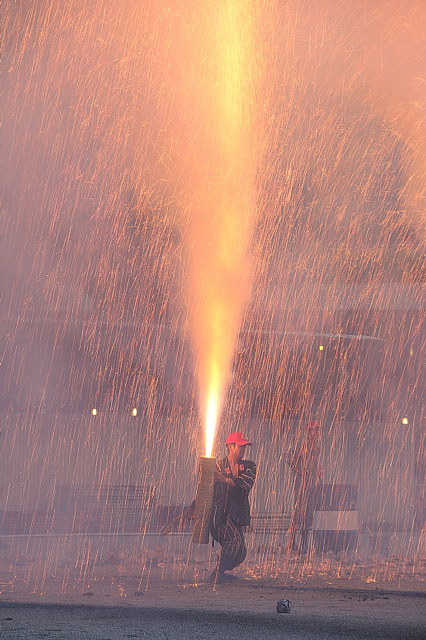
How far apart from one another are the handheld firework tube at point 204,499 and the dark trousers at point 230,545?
0.50m

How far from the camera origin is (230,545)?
26.8 feet

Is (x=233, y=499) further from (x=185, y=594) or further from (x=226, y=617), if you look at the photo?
(x=226, y=617)

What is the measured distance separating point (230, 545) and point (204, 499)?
2.30ft

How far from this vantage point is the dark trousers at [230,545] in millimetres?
8125

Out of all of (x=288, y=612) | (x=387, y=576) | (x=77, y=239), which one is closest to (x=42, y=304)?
(x=77, y=239)

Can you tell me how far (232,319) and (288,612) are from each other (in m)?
7.08

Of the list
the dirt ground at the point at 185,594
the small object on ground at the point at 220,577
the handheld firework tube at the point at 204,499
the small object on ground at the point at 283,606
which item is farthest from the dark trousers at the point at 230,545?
the small object on ground at the point at 283,606

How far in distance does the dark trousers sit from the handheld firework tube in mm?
500

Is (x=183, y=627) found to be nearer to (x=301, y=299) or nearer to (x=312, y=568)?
(x=312, y=568)

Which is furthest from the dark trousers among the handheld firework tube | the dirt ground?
the handheld firework tube

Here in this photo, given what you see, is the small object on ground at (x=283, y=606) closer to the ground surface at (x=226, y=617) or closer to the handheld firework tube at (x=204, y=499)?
the ground surface at (x=226, y=617)

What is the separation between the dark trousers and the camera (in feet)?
26.7

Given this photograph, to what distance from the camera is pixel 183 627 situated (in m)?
5.75

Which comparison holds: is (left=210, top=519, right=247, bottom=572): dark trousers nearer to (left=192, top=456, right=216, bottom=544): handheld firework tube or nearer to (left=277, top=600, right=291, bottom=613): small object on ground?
(left=192, top=456, right=216, bottom=544): handheld firework tube
